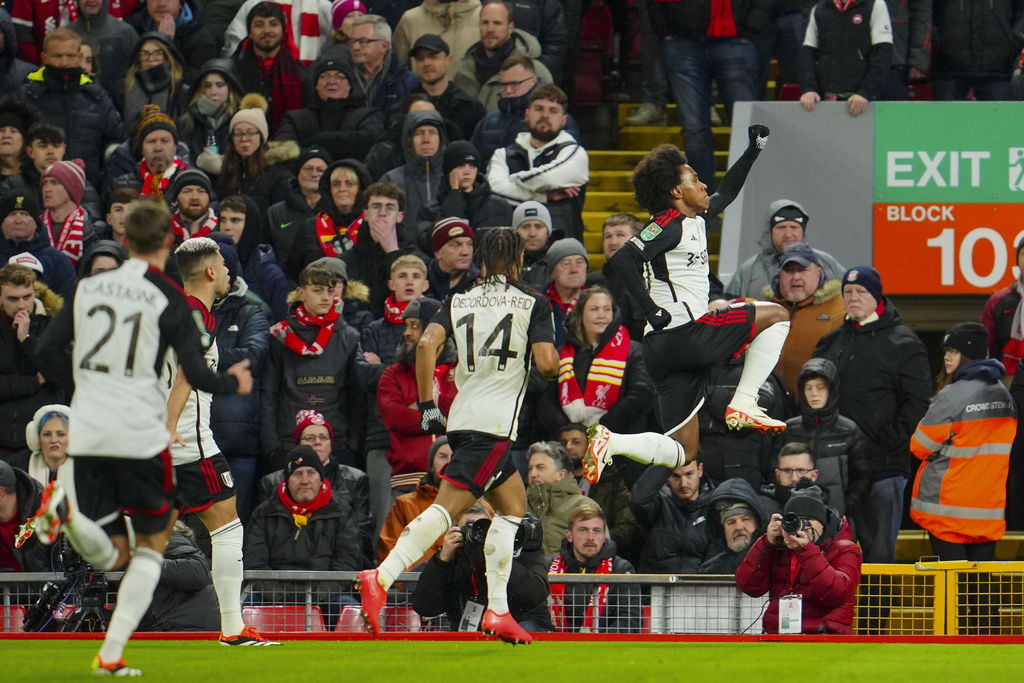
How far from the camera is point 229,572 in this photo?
7.96 metres

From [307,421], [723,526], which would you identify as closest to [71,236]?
[307,421]

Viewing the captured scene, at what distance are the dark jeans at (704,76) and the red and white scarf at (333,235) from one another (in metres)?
2.87

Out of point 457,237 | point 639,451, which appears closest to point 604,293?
point 457,237

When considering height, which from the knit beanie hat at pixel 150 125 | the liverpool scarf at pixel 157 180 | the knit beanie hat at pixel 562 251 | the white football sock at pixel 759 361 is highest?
the knit beanie hat at pixel 150 125

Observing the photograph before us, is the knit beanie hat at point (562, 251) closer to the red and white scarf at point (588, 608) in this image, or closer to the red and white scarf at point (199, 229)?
the red and white scarf at point (199, 229)

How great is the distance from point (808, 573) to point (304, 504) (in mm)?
3142

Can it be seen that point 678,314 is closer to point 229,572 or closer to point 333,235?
point 229,572

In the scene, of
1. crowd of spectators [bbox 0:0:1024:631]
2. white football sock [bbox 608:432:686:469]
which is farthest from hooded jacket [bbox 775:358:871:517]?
white football sock [bbox 608:432:686:469]

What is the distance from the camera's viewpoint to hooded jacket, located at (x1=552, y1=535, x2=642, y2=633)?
→ 8.80 m

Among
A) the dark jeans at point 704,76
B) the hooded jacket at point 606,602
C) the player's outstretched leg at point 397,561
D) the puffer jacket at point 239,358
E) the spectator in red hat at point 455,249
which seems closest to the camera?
the player's outstretched leg at point 397,561

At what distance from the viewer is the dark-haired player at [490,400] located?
8148 millimetres

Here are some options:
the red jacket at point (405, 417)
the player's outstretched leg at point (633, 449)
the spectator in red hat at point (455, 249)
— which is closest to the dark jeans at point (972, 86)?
the spectator in red hat at point (455, 249)

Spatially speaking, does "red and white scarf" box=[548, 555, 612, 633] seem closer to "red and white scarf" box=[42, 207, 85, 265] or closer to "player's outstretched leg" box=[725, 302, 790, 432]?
"player's outstretched leg" box=[725, 302, 790, 432]

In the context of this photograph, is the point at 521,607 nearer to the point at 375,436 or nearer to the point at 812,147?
the point at 375,436
